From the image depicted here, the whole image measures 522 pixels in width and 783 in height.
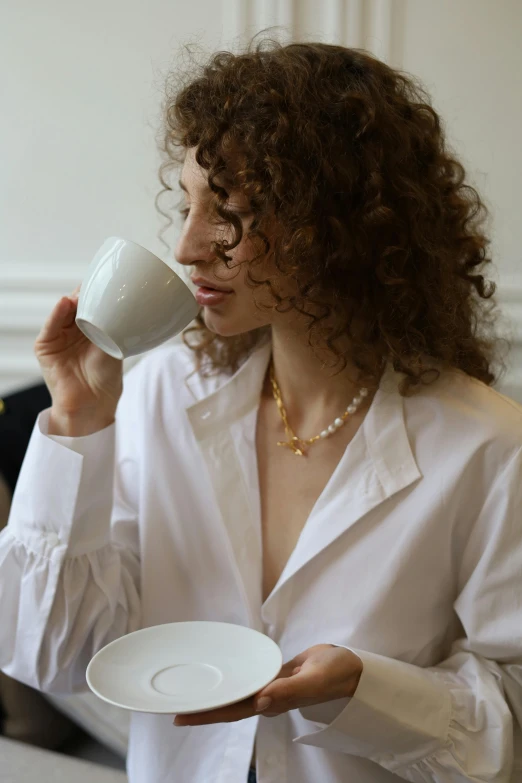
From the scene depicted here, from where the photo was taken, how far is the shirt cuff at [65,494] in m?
0.98

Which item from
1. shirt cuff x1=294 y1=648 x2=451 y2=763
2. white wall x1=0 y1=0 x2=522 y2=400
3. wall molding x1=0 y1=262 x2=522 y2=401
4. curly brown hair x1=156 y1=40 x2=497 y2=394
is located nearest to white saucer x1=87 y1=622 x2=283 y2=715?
shirt cuff x1=294 y1=648 x2=451 y2=763

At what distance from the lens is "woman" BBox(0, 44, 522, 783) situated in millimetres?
908

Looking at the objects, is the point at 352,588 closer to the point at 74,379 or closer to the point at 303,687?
the point at 303,687

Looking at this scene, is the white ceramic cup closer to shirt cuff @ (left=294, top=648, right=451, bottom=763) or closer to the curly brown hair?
the curly brown hair

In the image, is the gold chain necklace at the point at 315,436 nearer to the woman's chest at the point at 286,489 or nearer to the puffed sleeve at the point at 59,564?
the woman's chest at the point at 286,489

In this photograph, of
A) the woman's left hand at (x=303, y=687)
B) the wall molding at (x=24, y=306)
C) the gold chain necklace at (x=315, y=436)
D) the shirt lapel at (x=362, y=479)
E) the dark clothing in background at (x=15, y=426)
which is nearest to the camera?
the woman's left hand at (x=303, y=687)

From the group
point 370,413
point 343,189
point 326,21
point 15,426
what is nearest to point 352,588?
point 370,413

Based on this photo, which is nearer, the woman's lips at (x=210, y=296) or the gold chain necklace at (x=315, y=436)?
the woman's lips at (x=210, y=296)

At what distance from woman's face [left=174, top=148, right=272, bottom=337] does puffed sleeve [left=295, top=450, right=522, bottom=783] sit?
38 centimetres

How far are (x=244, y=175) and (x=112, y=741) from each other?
0.90 metres

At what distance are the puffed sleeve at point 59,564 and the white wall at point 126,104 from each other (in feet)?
2.05

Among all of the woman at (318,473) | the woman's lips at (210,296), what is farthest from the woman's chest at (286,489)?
the woman's lips at (210,296)

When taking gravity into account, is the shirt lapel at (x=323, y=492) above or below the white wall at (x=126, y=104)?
below

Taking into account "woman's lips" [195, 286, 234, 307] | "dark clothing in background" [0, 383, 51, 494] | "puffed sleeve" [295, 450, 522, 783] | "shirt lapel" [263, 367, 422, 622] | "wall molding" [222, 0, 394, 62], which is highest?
"wall molding" [222, 0, 394, 62]
